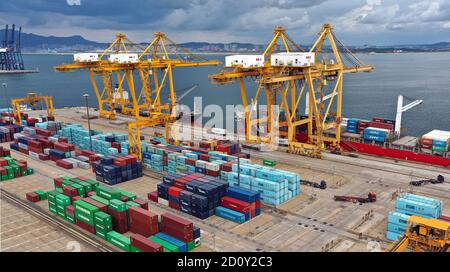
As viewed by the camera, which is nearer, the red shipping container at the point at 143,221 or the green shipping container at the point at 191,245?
the green shipping container at the point at 191,245

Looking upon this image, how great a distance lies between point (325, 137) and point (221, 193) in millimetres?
37070

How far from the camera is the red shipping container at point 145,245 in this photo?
30.5 metres

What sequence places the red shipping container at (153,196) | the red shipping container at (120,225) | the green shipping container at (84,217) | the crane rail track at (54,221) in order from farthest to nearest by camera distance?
the red shipping container at (153,196), the green shipping container at (84,217), the red shipping container at (120,225), the crane rail track at (54,221)

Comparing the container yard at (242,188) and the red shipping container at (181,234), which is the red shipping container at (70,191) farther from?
the red shipping container at (181,234)

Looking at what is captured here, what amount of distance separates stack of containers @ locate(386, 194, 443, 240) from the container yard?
0.10m

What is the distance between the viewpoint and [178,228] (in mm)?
33000

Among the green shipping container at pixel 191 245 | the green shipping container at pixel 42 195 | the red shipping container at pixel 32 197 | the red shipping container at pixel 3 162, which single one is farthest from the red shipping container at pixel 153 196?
the red shipping container at pixel 3 162

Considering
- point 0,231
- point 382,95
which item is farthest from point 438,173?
point 382,95

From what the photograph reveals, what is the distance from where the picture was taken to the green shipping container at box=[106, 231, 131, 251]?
3297cm

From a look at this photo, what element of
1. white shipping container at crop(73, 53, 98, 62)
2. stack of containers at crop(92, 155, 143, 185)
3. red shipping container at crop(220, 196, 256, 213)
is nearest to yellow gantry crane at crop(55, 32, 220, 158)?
white shipping container at crop(73, 53, 98, 62)

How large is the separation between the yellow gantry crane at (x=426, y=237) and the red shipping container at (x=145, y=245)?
1812cm

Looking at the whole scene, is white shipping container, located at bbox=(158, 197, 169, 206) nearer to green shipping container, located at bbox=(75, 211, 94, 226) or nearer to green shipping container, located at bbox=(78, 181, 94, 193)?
green shipping container, located at bbox=(78, 181, 94, 193)

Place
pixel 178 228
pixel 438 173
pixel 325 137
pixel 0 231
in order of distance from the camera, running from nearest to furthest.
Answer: pixel 178 228
pixel 0 231
pixel 438 173
pixel 325 137
